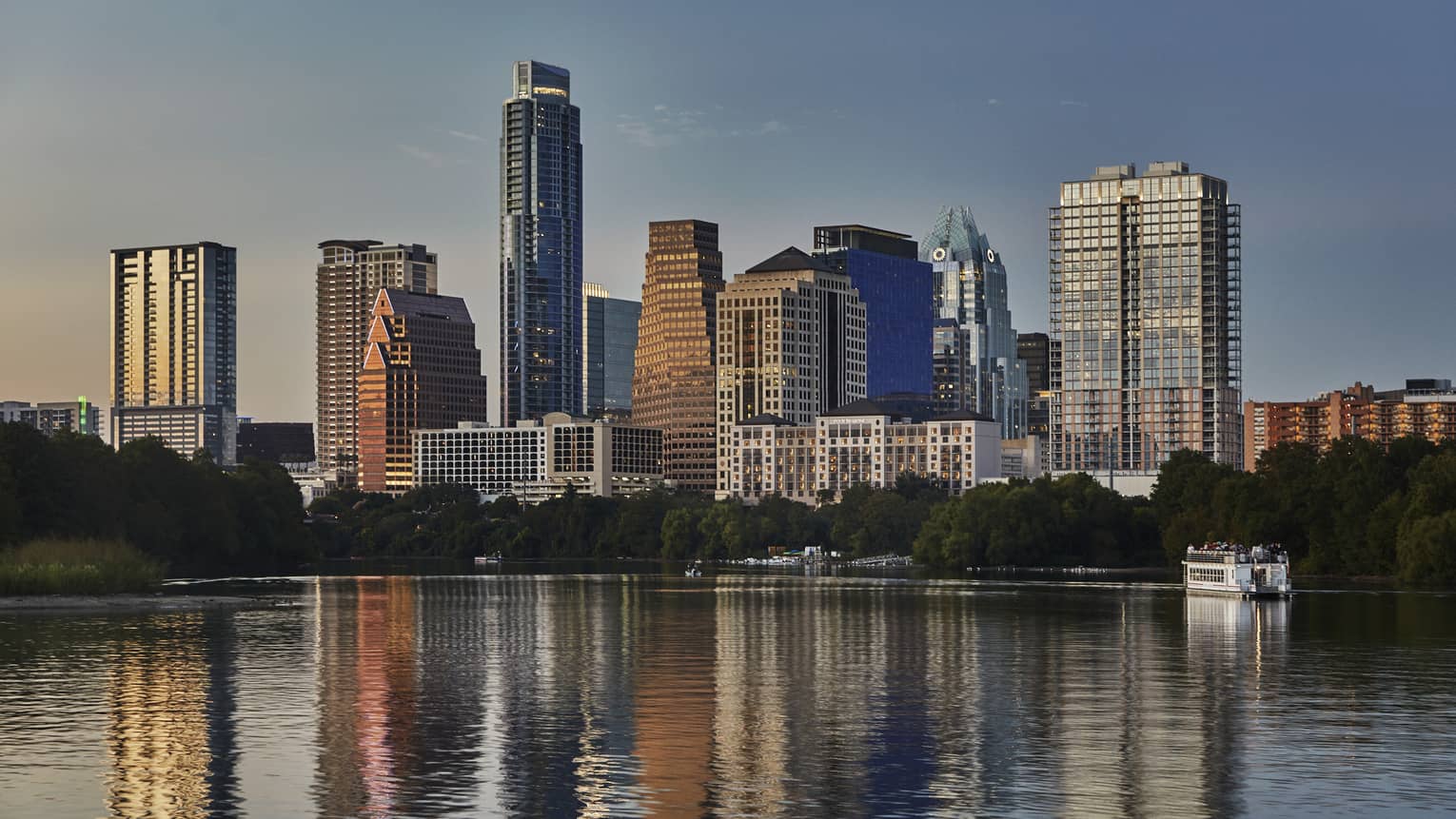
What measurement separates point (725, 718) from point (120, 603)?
9235 centimetres

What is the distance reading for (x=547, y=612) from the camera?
5832 inches

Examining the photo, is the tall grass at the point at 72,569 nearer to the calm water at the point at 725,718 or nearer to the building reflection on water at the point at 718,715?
the calm water at the point at 725,718

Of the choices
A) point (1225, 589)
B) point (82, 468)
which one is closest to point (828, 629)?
point (1225, 589)

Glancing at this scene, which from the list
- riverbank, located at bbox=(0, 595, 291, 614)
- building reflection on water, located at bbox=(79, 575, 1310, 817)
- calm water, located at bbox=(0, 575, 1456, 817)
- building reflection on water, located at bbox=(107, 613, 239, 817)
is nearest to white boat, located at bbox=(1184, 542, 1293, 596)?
calm water, located at bbox=(0, 575, 1456, 817)

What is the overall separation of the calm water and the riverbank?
14.8 m

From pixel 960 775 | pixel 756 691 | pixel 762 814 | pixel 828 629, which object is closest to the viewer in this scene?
pixel 762 814

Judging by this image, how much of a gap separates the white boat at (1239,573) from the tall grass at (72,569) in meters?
97.0

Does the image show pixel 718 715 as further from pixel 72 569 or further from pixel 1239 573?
pixel 1239 573

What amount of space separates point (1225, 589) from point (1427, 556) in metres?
26.5

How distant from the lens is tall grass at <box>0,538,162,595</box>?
491 feet

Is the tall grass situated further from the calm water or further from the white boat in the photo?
the white boat

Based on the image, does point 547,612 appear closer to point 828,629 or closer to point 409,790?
point 828,629

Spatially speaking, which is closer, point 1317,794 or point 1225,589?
point 1317,794

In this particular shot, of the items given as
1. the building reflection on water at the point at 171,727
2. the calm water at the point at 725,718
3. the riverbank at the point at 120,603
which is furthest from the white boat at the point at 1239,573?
the building reflection on water at the point at 171,727
